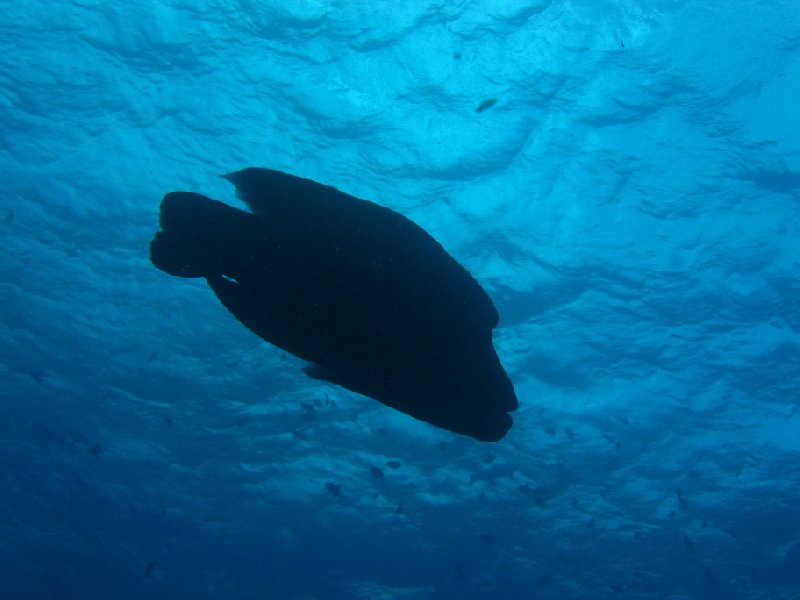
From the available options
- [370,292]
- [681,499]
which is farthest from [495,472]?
[370,292]

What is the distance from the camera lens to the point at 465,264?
15.4 meters

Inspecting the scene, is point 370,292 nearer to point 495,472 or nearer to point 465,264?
point 465,264

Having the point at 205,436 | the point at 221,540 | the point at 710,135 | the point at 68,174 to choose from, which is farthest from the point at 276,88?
the point at 221,540

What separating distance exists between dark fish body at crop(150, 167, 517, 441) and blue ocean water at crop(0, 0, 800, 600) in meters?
11.2

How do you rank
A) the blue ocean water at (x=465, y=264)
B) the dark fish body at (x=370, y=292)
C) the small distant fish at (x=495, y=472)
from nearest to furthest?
the dark fish body at (x=370, y=292)
the blue ocean water at (x=465, y=264)
the small distant fish at (x=495, y=472)

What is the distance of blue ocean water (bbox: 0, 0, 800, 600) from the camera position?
38.8ft

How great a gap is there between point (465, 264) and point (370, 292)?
1427 centimetres

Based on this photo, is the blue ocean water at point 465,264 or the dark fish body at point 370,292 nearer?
the dark fish body at point 370,292

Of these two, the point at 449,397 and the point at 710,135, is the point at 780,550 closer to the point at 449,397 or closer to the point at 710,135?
the point at 710,135

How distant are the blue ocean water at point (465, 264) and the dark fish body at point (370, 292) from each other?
11.2 m

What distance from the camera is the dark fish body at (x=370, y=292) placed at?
1252 millimetres

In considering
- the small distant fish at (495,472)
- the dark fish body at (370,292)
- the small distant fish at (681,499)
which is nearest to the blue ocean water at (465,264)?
the small distant fish at (495,472)

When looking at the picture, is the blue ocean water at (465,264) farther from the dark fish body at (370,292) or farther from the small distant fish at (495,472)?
the dark fish body at (370,292)

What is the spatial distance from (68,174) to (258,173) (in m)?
16.4
